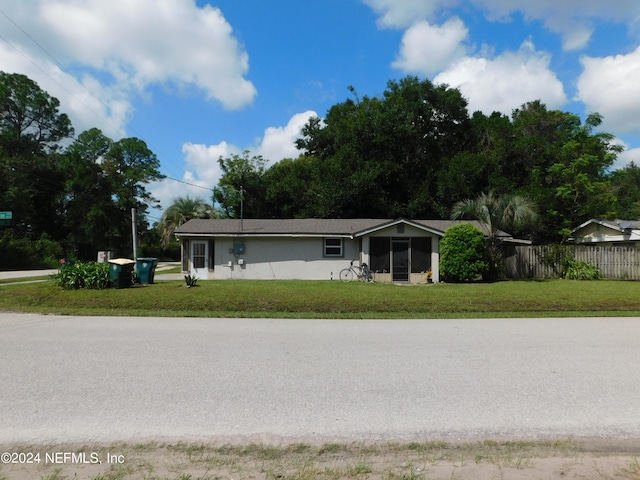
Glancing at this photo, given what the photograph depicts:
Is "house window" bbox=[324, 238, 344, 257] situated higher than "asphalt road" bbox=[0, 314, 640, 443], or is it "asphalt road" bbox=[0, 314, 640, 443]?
"house window" bbox=[324, 238, 344, 257]

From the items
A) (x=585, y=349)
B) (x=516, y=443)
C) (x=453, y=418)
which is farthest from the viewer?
(x=585, y=349)

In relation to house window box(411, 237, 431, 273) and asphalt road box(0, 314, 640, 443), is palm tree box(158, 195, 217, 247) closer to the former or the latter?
house window box(411, 237, 431, 273)

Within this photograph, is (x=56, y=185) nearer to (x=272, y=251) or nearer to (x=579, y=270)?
(x=272, y=251)

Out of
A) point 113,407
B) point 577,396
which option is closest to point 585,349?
point 577,396

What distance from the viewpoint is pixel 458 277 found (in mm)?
21141

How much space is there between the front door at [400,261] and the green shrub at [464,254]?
1803 millimetres

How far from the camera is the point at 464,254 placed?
68.4 feet

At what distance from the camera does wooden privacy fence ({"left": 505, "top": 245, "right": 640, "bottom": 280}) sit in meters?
21.9

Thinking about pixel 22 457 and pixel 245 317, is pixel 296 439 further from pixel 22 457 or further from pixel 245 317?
pixel 245 317

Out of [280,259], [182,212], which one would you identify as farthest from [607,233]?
[182,212]

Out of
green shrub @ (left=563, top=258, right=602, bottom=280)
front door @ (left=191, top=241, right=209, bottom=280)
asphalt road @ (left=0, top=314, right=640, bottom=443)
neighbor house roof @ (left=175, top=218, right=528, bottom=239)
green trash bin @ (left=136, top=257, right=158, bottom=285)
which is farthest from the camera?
front door @ (left=191, top=241, right=209, bottom=280)

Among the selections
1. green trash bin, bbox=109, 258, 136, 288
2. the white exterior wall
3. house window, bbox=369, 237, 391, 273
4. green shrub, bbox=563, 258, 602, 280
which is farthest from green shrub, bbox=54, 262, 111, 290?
green shrub, bbox=563, 258, 602, 280

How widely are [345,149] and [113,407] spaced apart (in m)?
32.2

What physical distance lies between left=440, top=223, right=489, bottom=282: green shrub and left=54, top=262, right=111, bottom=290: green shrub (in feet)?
48.5
